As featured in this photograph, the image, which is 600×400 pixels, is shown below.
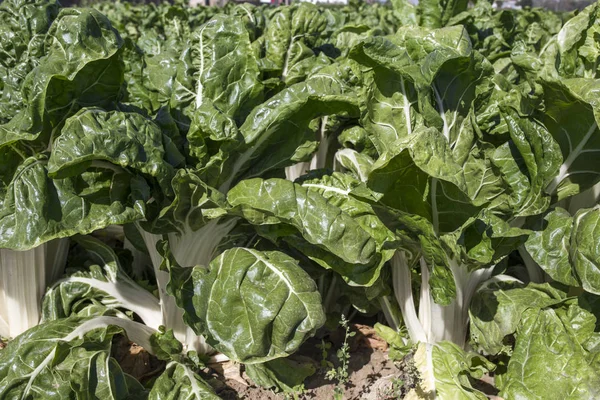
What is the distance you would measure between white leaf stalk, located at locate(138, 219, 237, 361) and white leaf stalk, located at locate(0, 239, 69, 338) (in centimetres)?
62

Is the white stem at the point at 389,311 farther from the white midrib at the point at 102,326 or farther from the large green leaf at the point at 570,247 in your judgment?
the white midrib at the point at 102,326

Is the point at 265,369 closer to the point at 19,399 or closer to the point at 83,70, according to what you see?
the point at 19,399

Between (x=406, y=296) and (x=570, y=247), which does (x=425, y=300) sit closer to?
(x=406, y=296)

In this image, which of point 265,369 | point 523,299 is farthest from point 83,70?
point 523,299

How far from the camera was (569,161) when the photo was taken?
3355mm

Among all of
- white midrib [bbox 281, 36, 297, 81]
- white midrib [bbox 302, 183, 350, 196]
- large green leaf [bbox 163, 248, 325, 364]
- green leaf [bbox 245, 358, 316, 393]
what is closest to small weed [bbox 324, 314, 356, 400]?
green leaf [bbox 245, 358, 316, 393]

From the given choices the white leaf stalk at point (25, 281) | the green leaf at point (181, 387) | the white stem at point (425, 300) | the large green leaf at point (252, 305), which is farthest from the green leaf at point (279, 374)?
the white leaf stalk at point (25, 281)

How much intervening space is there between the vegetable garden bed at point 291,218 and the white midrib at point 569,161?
1 centimetres

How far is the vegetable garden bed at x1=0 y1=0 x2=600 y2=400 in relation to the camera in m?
2.94

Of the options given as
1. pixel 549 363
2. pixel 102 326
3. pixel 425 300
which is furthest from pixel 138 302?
pixel 549 363

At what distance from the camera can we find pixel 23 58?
11.5ft

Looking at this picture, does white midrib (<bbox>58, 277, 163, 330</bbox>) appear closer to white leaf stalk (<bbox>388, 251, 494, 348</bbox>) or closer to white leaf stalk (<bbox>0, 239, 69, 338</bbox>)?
white leaf stalk (<bbox>0, 239, 69, 338</bbox>)

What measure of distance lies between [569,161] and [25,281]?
327 centimetres

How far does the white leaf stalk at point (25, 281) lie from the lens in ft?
11.2
